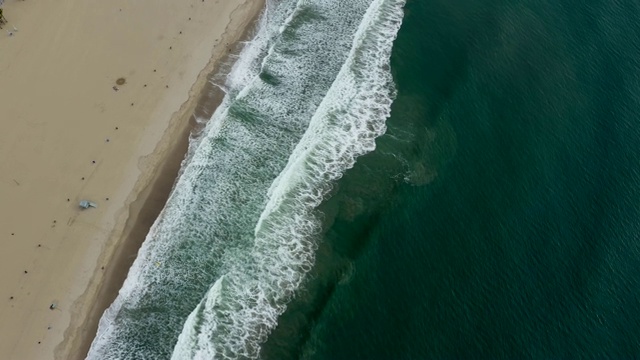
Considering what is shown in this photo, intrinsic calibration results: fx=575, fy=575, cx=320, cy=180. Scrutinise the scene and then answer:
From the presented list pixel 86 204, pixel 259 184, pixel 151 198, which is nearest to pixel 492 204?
pixel 259 184

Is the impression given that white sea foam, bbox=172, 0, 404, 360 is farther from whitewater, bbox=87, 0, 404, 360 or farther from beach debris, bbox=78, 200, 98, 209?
beach debris, bbox=78, 200, 98, 209

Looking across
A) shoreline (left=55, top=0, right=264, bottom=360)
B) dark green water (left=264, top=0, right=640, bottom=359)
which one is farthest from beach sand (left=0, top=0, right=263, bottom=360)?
dark green water (left=264, top=0, right=640, bottom=359)

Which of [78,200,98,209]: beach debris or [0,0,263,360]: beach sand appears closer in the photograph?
[0,0,263,360]: beach sand

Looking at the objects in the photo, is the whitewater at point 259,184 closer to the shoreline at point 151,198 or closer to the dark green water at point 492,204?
the shoreline at point 151,198

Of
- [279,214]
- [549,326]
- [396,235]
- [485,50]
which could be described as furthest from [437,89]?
[549,326]

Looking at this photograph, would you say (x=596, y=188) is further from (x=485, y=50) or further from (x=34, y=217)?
(x=34, y=217)

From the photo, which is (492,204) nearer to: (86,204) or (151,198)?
(151,198)
